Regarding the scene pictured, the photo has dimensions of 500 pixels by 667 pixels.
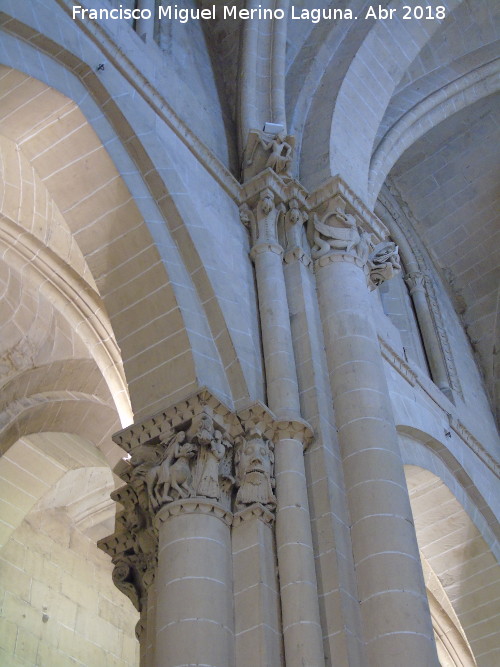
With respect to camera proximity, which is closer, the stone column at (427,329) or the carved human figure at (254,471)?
the carved human figure at (254,471)

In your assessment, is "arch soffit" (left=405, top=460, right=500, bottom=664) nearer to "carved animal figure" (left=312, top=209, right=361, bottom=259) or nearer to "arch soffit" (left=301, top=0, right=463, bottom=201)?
"carved animal figure" (left=312, top=209, right=361, bottom=259)

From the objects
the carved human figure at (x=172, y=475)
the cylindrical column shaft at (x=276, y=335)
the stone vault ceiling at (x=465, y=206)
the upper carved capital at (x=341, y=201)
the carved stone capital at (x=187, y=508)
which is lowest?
the carved stone capital at (x=187, y=508)

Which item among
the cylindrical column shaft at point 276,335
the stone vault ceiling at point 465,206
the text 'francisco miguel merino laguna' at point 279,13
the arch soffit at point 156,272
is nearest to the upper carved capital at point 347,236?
the cylindrical column shaft at point 276,335

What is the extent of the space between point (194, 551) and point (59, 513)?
5.52m

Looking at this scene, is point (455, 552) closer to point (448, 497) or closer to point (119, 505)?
point (448, 497)

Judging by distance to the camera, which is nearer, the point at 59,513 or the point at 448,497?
the point at 448,497

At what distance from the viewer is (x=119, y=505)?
5.40 m

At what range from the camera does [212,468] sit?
4.76 meters

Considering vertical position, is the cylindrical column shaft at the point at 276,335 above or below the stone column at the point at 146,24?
below

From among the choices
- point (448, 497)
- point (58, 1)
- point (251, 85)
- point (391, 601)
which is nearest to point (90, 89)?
point (58, 1)

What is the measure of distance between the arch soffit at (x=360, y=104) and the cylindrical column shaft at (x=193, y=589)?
132 inches

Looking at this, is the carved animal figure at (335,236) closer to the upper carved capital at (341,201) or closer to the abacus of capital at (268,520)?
the upper carved capital at (341,201)

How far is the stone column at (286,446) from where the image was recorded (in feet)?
14.2

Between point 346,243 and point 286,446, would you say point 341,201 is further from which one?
point 286,446
